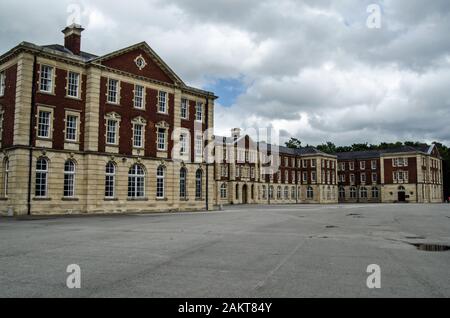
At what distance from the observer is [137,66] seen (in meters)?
38.8

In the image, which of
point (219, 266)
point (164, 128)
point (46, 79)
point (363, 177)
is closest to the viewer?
point (219, 266)

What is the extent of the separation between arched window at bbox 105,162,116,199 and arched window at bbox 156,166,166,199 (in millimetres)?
4926

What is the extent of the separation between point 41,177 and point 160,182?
11.8 m

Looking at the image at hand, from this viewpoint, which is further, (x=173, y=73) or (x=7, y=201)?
(x=173, y=73)

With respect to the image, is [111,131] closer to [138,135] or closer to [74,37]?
[138,135]

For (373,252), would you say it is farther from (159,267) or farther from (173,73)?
(173,73)

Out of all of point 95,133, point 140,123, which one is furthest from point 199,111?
point 95,133

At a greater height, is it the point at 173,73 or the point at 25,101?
the point at 173,73

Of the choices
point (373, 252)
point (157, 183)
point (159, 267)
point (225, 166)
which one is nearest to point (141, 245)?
point (159, 267)

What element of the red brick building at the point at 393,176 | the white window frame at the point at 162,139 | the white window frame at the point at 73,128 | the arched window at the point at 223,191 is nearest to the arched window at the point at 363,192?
the red brick building at the point at 393,176

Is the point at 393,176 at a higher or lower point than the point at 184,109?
lower

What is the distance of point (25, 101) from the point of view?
30875mm

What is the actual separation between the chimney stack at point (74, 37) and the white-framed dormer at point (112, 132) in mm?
6412
